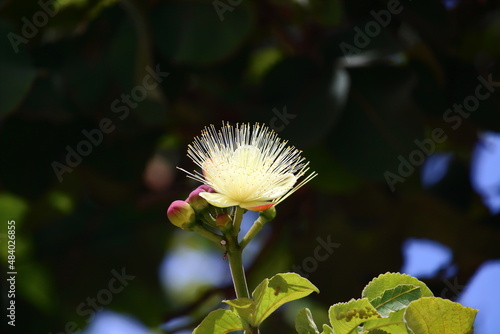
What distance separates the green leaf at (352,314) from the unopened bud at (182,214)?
0.21 metres

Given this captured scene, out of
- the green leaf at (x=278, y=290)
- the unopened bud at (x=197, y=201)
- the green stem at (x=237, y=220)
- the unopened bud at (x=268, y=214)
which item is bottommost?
the green leaf at (x=278, y=290)

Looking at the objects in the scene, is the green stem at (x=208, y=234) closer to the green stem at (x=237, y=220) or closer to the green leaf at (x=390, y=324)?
the green stem at (x=237, y=220)

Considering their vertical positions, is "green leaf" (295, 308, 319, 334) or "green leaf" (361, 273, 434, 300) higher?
"green leaf" (295, 308, 319, 334)

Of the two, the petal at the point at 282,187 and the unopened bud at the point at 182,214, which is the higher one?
the unopened bud at the point at 182,214

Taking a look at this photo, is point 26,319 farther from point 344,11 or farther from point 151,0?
point 344,11

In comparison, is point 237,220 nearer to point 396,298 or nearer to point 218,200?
point 218,200

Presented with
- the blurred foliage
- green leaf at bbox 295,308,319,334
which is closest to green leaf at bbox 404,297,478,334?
green leaf at bbox 295,308,319,334

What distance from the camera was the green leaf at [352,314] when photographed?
0.64 metres

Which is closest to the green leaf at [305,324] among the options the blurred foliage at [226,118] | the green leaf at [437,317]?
the green leaf at [437,317]

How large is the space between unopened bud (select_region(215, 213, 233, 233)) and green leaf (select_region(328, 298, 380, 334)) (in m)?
0.15

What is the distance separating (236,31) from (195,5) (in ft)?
0.49

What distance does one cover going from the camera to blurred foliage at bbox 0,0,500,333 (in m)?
1.86

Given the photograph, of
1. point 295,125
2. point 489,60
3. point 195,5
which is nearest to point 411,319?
point 295,125

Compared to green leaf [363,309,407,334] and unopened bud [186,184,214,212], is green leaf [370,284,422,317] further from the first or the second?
unopened bud [186,184,214,212]
